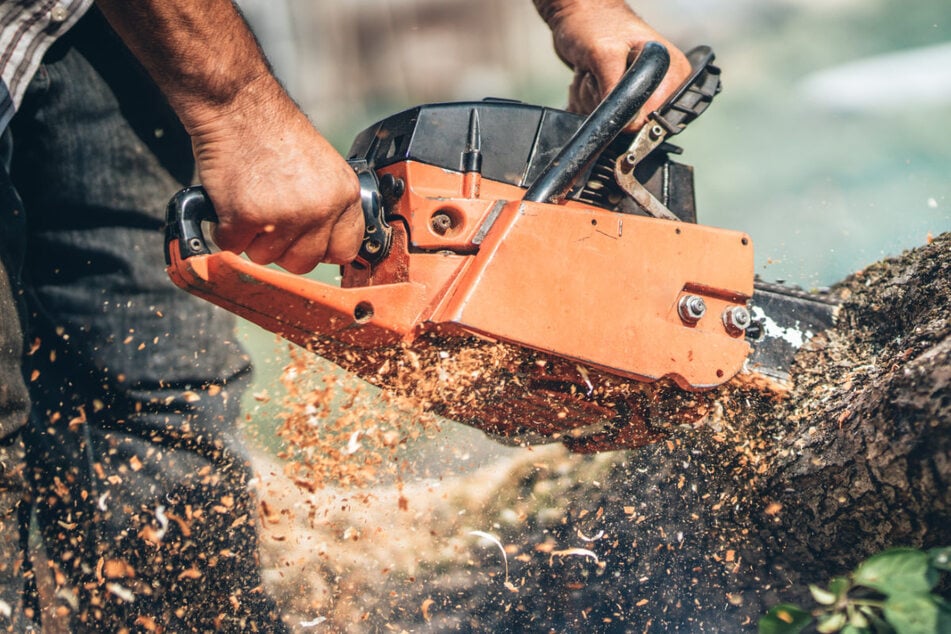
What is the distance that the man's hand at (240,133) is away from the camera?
127 cm

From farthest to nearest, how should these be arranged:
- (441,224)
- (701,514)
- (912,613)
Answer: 1. (701,514)
2. (441,224)
3. (912,613)

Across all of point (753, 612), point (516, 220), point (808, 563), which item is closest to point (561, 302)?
point (516, 220)

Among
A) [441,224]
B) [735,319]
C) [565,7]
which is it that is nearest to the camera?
[441,224]

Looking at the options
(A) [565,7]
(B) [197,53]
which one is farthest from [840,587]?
(A) [565,7]

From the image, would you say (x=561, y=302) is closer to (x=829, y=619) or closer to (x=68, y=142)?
(x=829, y=619)

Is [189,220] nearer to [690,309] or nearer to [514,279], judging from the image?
[514,279]

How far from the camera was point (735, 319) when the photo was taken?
1489 millimetres

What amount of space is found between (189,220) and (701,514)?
4.32 feet

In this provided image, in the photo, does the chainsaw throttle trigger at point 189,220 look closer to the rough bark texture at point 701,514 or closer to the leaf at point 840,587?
the rough bark texture at point 701,514

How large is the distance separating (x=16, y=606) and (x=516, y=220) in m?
1.26

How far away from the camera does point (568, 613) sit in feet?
6.39

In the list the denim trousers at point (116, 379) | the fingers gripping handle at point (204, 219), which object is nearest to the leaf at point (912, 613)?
the fingers gripping handle at point (204, 219)

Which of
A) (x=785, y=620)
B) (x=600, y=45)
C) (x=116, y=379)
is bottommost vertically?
(x=116, y=379)

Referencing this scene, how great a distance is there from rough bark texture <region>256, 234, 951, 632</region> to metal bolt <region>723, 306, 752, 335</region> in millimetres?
187
